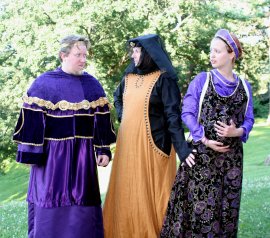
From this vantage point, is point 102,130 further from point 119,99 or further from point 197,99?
point 197,99

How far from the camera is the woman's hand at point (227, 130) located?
3186mm

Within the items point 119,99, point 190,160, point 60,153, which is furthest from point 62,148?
point 190,160

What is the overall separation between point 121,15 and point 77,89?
47.0 ft

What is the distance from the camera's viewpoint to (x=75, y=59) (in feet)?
11.1

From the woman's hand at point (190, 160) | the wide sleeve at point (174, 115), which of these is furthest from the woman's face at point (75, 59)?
the woman's hand at point (190, 160)

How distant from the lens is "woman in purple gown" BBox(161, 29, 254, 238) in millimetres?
3246

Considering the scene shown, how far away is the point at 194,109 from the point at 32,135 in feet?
3.88

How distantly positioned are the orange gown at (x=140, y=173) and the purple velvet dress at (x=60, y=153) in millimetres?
295

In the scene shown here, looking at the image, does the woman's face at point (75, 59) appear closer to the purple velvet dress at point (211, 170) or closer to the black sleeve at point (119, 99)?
the black sleeve at point (119, 99)

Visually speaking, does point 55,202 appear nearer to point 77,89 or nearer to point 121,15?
point 77,89

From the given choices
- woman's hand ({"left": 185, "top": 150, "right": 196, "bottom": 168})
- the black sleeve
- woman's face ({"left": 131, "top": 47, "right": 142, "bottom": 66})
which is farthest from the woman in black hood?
woman's hand ({"left": 185, "top": 150, "right": 196, "bottom": 168})

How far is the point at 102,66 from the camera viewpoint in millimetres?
18594

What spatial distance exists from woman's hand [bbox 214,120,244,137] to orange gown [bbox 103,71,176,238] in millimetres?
613

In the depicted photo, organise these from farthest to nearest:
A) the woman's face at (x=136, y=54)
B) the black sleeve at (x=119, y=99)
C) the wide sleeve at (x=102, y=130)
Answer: the black sleeve at (x=119, y=99), the woman's face at (x=136, y=54), the wide sleeve at (x=102, y=130)
